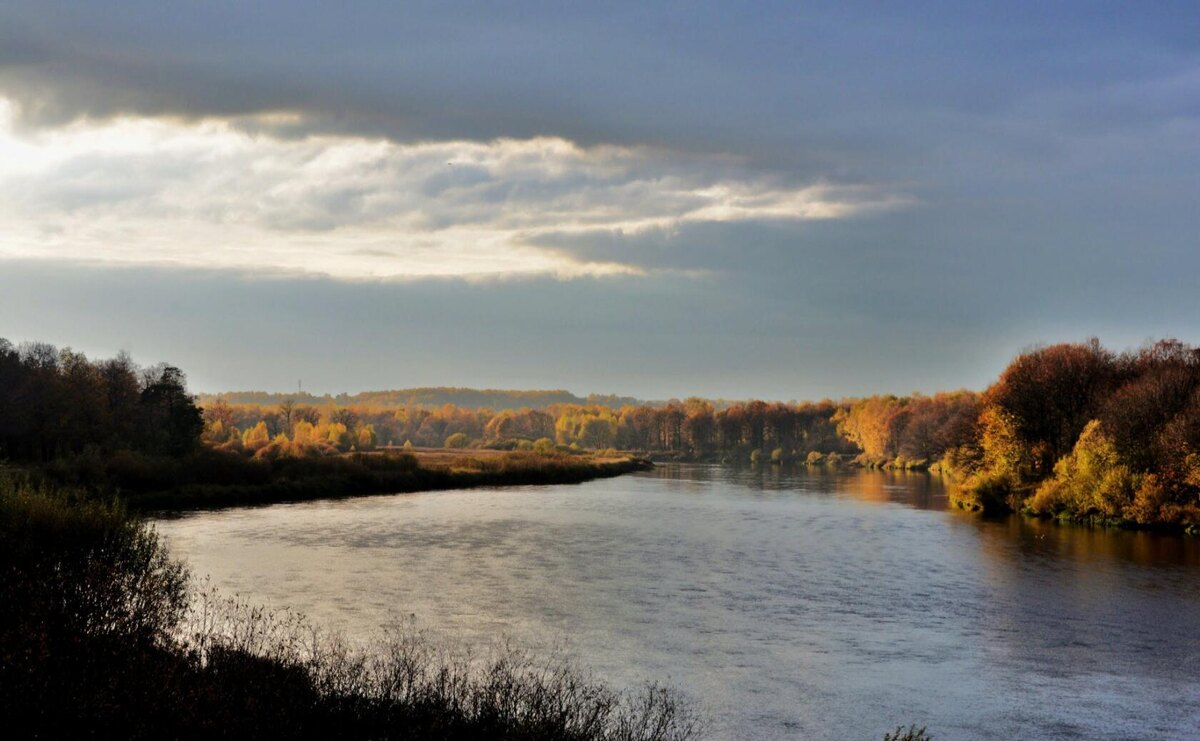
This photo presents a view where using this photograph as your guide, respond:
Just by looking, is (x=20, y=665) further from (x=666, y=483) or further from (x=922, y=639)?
(x=666, y=483)

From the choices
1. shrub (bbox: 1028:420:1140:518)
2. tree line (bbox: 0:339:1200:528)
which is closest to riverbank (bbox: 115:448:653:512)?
tree line (bbox: 0:339:1200:528)

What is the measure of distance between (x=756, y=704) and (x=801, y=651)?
5.02m

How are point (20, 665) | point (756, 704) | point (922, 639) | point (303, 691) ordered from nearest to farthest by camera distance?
point (20, 665)
point (303, 691)
point (756, 704)
point (922, 639)

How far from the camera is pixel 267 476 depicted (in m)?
72.0

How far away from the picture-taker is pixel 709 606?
29.0 metres

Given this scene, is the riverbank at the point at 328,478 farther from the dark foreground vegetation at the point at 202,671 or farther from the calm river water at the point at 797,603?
the dark foreground vegetation at the point at 202,671

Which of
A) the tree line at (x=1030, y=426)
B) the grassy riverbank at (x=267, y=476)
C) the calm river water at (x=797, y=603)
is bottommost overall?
the calm river water at (x=797, y=603)

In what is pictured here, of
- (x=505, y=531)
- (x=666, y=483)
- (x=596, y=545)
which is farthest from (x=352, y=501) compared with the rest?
(x=666, y=483)

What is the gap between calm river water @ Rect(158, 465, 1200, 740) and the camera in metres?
19.2

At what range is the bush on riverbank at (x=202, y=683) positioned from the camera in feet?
40.0

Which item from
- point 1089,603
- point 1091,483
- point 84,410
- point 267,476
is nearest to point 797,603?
point 1089,603

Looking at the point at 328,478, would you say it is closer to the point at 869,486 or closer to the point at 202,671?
the point at 869,486

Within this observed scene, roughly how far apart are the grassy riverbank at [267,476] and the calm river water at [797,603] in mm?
7006

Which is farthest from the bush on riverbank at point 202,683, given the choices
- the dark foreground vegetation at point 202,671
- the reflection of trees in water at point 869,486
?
the reflection of trees in water at point 869,486
